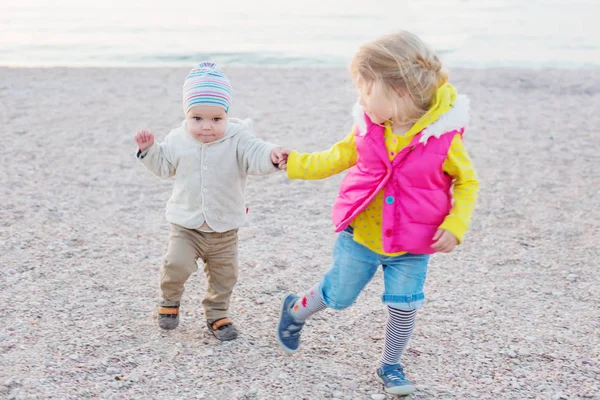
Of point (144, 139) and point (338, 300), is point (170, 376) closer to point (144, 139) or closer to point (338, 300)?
point (338, 300)

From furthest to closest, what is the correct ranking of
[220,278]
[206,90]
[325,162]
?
[220,278], [206,90], [325,162]

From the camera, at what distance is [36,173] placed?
20.5 ft

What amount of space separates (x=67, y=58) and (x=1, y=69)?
147 inches

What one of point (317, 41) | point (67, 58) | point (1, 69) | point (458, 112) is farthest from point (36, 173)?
point (317, 41)

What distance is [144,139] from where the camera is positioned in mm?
3275

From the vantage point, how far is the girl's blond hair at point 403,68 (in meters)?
2.79

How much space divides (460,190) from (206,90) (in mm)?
1220

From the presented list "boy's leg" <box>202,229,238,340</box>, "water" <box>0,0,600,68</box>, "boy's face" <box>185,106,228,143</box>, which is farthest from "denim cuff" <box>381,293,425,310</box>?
"water" <box>0,0,600,68</box>

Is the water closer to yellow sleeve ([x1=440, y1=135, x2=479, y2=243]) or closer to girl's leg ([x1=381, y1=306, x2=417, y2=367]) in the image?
girl's leg ([x1=381, y1=306, x2=417, y2=367])

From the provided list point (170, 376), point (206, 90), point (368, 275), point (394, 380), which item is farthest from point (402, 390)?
point (206, 90)

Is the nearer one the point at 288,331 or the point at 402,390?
the point at 402,390

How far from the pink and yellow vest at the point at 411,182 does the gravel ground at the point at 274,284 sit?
78 cm

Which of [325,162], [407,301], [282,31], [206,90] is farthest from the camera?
Answer: [282,31]

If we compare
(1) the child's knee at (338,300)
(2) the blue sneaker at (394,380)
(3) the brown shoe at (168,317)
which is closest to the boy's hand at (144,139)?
(3) the brown shoe at (168,317)
